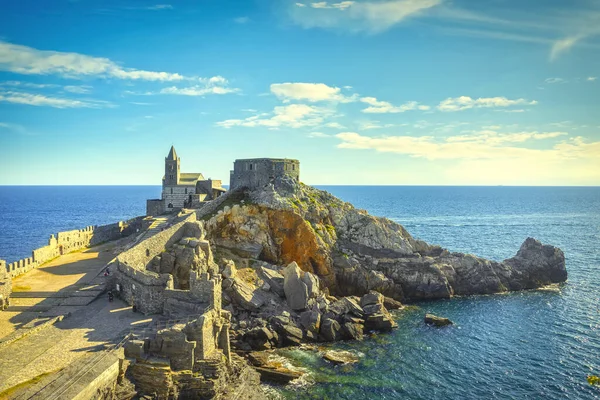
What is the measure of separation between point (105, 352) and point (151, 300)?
7.27m

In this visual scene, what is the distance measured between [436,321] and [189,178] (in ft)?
140

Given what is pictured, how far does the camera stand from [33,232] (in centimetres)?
10538

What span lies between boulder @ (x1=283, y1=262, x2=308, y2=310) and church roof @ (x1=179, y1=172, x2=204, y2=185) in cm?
2792

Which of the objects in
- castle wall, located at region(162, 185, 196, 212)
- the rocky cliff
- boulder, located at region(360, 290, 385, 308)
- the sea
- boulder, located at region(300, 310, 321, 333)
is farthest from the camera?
castle wall, located at region(162, 185, 196, 212)

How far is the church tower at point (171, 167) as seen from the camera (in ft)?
211

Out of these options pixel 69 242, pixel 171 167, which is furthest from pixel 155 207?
pixel 69 242

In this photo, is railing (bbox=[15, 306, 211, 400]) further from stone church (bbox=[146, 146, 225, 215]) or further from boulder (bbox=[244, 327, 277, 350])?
stone church (bbox=[146, 146, 225, 215])

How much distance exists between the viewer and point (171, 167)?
64.5 m

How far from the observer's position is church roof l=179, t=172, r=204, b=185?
6594 centimetres

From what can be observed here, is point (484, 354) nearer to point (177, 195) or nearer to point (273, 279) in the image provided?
point (273, 279)

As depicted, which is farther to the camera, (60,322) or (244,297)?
(244,297)

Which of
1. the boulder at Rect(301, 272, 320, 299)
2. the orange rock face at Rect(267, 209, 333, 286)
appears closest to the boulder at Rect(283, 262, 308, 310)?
the boulder at Rect(301, 272, 320, 299)

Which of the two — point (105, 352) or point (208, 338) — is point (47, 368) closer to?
point (105, 352)

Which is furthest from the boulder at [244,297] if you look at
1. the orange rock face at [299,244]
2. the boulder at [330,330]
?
the orange rock face at [299,244]
